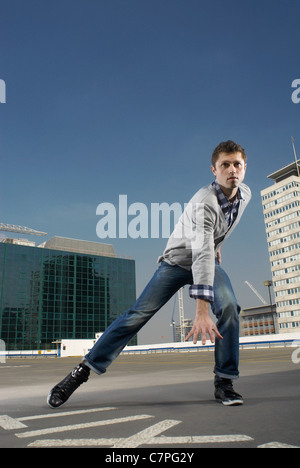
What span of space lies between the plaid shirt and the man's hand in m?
0.05

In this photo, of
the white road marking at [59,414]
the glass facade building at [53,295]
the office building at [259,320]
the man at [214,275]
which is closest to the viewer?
the white road marking at [59,414]

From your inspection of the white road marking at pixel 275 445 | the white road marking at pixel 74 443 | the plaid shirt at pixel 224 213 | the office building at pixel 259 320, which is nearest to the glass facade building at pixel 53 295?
the plaid shirt at pixel 224 213

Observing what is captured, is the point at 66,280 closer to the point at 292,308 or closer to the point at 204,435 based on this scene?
the point at 292,308

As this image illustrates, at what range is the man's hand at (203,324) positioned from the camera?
2.90 metres

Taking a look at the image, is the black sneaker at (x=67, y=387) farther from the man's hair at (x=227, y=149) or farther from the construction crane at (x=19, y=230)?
the construction crane at (x=19, y=230)

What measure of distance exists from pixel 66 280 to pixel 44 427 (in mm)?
71094

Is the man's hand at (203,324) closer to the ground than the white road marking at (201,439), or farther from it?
farther from it

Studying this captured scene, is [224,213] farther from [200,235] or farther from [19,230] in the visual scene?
[19,230]

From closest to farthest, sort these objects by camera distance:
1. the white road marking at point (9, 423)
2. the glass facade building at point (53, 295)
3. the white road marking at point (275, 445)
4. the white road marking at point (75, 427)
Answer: the white road marking at point (275, 445) → the white road marking at point (75, 427) → the white road marking at point (9, 423) → the glass facade building at point (53, 295)

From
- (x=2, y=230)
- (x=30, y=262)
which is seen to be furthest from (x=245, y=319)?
(x=30, y=262)

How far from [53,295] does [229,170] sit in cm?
6940

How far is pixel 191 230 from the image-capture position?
137 inches

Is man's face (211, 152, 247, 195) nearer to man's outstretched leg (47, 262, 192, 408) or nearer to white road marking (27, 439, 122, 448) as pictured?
man's outstretched leg (47, 262, 192, 408)

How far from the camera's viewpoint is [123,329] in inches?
145
